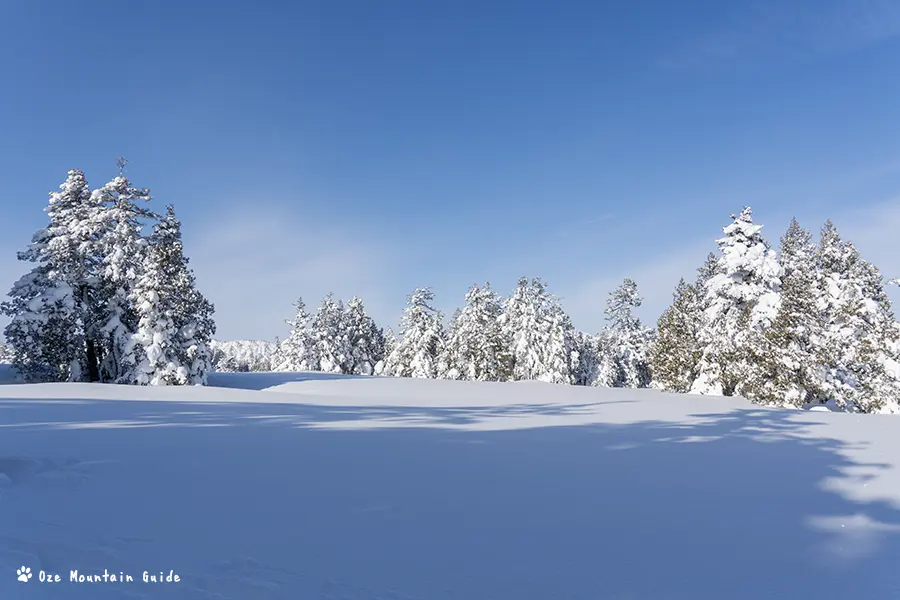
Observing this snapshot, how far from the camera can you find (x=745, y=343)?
25.7 metres

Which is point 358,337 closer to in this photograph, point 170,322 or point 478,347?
point 478,347

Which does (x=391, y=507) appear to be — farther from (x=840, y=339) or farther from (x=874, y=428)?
(x=840, y=339)

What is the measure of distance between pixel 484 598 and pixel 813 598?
2.72 metres

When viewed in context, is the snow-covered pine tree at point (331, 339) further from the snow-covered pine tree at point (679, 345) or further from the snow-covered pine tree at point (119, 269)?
the snow-covered pine tree at point (679, 345)

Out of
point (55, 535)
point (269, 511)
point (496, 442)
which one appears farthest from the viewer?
point (496, 442)

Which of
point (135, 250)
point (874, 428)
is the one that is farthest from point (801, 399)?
point (135, 250)

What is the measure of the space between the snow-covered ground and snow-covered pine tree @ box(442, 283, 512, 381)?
3817 centimetres

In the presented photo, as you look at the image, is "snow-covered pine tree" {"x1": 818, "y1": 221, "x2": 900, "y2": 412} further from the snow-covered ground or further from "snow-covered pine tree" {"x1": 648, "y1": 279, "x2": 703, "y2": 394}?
the snow-covered ground

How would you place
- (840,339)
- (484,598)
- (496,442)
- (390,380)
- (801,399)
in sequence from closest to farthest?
(484,598) → (496,442) → (801,399) → (840,339) → (390,380)

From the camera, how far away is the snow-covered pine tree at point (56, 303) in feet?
86.3

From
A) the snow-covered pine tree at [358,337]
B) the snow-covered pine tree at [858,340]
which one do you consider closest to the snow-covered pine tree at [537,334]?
the snow-covered pine tree at [358,337]

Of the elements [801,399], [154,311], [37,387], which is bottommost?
[801,399]

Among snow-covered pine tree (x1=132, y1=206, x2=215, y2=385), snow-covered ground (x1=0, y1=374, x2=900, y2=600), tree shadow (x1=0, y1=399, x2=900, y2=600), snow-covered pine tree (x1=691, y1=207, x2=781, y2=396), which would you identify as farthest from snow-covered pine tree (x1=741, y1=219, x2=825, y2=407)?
snow-covered pine tree (x1=132, y1=206, x2=215, y2=385)

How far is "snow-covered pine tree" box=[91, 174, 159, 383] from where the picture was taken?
26.9 m
